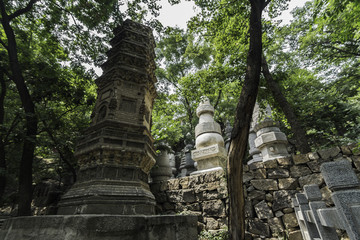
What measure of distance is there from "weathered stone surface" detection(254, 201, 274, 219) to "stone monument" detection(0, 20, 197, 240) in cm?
202

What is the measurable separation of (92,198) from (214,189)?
10.1 feet

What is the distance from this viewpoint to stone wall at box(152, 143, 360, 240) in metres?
3.78

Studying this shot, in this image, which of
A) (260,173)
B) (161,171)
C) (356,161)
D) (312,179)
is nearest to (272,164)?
(260,173)

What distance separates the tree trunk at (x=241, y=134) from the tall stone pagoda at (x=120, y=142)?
5.94ft

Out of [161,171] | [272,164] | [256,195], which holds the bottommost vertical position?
[256,195]

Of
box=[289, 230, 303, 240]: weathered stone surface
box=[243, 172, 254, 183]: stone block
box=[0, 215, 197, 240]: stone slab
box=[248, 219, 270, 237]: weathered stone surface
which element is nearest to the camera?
box=[0, 215, 197, 240]: stone slab

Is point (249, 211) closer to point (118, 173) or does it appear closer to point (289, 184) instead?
point (289, 184)

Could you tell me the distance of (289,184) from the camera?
405 centimetres

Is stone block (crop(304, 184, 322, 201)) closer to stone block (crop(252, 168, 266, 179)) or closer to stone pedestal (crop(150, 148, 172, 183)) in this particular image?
stone block (crop(252, 168, 266, 179))

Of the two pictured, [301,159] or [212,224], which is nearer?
[301,159]

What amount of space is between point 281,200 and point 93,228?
13.3 ft

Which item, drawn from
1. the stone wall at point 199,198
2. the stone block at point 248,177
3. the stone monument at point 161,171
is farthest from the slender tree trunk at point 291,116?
the stone monument at point 161,171

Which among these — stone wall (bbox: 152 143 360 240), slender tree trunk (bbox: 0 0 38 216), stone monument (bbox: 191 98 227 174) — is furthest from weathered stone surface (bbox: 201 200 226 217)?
slender tree trunk (bbox: 0 0 38 216)

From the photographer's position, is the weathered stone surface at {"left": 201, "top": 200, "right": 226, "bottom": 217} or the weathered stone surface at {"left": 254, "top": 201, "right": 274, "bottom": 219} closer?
the weathered stone surface at {"left": 254, "top": 201, "right": 274, "bottom": 219}
